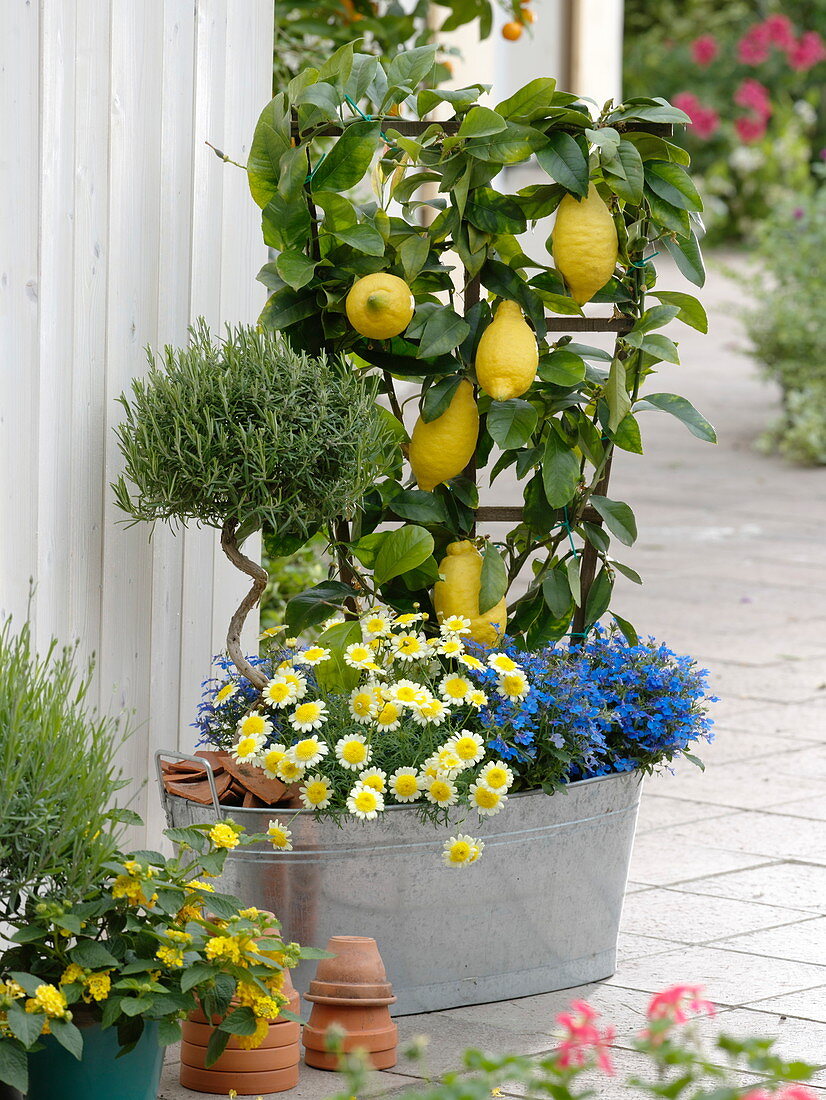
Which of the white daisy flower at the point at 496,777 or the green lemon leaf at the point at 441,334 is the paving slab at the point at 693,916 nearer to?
the white daisy flower at the point at 496,777

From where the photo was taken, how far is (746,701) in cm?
447

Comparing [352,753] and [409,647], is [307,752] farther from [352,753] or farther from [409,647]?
[409,647]

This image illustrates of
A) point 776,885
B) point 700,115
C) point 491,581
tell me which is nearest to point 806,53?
point 700,115

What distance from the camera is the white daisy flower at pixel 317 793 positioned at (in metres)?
2.29

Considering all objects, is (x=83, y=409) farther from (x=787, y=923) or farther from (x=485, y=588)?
(x=787, y=923)

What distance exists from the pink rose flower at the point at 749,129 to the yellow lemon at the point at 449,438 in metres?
13.0

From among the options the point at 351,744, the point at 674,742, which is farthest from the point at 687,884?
the point at 351,744

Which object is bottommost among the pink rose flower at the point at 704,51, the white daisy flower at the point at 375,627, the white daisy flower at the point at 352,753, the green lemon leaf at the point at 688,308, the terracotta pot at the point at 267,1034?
the terracotta pot at the point at 267,1034

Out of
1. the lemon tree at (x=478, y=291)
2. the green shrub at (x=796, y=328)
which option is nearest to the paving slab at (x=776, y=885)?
the lemon tree at (x=478, y=291)

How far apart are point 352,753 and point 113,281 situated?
33.1 inches

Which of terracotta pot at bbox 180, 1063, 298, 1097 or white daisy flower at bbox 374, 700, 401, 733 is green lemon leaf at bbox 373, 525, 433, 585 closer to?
white daisy flower at bbox 374, 700, 401, 733

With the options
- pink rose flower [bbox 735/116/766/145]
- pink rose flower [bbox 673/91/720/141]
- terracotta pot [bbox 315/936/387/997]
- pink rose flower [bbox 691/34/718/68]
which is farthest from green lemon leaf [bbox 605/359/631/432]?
pink rose flower [bbox 691/34/718/68]

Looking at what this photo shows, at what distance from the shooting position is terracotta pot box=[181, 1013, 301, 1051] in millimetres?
2172

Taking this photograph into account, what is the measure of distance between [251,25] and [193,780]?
4.55 feet
